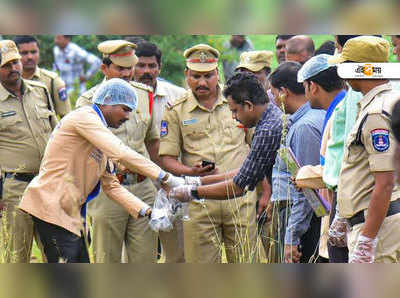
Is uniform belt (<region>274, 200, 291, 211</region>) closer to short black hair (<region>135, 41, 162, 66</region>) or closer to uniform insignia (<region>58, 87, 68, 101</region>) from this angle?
short black hair (<region>135, 41, 162, 66</region>)

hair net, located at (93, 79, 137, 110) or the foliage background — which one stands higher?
the foliage background

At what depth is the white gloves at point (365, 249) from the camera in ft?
11.6

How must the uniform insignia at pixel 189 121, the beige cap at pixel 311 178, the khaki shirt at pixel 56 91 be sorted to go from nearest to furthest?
1. the beige cap at pixel 311 178
2. the uniform insignia at pixel 189 121
3. the khaki shirt at pixel 56 91

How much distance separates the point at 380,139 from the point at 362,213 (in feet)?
1.32

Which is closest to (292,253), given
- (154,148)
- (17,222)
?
(154,148)

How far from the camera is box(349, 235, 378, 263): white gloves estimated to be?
139 inches

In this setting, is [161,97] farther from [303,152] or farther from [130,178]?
[303,152]

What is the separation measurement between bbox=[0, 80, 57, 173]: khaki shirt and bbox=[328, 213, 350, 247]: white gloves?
114 inches

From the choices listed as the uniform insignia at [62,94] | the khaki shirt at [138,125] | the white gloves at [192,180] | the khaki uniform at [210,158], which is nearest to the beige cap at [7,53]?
the khaki shirt at [138,125]

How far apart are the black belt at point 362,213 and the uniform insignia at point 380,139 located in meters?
0.30

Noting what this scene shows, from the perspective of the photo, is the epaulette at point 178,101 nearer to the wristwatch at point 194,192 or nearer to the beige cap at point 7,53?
the wristwatch at point 194,192

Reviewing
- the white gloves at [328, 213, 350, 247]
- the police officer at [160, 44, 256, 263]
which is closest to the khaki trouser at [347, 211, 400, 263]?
the white gloves at [328, 213, 350, 247]

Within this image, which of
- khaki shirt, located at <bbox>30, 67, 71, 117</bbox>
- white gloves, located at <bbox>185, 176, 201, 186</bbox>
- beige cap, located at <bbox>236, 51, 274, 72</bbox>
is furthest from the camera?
khaki shirt, located at <bbox>30, 67, 71, 117</bbox>
